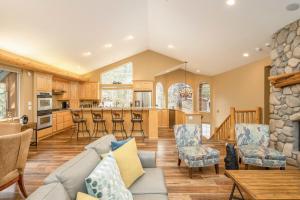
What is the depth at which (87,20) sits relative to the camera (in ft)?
16.7

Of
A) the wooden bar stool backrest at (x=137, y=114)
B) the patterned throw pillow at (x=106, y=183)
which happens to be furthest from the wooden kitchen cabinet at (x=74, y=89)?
the patterned throw pillow at (x=106, y=183)

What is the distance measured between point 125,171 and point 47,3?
3.71m

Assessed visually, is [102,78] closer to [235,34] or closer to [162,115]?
[162,115]

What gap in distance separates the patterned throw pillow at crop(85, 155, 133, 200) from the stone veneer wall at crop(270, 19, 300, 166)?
12.6 ft

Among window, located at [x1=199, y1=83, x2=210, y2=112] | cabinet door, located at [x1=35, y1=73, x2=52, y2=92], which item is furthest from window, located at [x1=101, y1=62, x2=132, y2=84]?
window, located at [x1=199, y1=83, x2=210, y2=112]

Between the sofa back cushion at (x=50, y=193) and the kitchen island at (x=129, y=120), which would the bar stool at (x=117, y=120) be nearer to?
the kitchen island at (x=129, y=120)

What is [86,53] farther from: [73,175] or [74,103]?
[73,175]

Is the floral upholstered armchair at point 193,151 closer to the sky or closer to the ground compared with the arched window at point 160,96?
closer to the ground

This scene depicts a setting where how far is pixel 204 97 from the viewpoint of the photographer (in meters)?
11.2

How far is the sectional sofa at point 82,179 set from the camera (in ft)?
3.89

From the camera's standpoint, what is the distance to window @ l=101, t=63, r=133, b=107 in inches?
410

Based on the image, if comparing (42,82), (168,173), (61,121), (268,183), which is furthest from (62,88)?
(268,183)

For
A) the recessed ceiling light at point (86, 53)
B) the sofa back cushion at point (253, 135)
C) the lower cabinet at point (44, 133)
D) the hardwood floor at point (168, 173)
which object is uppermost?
the recessed ceiling light at point (86, 53)

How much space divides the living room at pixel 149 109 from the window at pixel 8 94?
Answer: 0.03m
